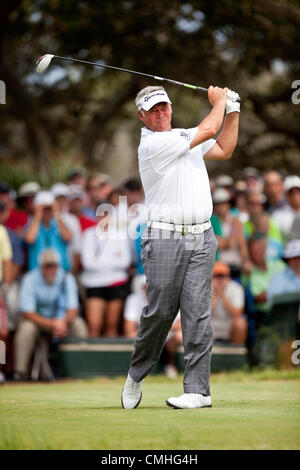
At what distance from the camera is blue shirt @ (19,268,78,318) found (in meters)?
11.6

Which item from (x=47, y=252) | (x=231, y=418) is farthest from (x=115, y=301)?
(x=231, y=418)

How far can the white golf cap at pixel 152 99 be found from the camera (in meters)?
6.55

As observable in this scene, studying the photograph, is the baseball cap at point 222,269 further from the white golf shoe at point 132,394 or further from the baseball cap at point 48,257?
the white golf shoe at point 132,394

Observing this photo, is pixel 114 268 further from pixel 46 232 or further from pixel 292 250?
pixel 292 250

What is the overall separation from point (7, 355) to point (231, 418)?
613cm

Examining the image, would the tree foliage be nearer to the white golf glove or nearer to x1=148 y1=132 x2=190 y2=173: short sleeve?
the white golf glove

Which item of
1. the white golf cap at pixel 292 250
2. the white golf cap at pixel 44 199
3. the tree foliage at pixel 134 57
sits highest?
the tree foliage at pixel 134 57

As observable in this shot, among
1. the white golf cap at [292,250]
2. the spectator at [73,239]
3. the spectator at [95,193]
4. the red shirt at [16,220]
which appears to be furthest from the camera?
the spectator at [95,193]

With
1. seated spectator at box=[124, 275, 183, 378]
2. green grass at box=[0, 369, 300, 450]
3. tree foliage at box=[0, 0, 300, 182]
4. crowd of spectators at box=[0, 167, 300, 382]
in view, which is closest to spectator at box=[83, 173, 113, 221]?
crowd of spectators at box=[0, 167, 300, 382]

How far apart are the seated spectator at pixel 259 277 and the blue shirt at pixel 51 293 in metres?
2.24

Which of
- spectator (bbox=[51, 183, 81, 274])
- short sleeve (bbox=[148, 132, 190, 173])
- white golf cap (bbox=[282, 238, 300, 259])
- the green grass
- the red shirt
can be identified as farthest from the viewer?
the red shirt

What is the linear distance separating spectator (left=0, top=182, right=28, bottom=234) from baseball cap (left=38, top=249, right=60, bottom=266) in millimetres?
914

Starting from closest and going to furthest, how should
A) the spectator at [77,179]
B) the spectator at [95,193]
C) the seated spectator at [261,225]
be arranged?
the seated spectator at [261,225], the spectator at [95,193], the spectator at [77,179]

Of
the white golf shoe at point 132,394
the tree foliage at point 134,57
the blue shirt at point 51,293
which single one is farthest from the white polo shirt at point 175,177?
the tree foliage at point 134,57
